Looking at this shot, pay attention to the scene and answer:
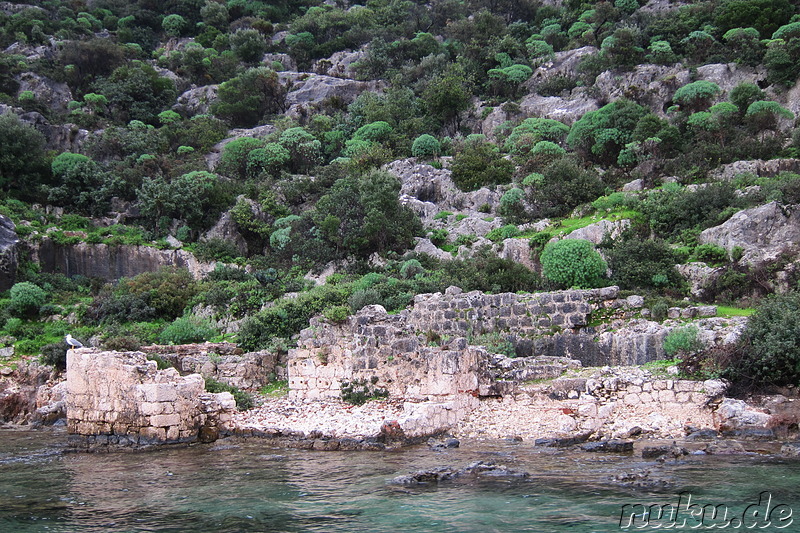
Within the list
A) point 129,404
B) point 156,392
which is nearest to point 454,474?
point 156,392

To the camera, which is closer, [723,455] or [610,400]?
[723,455]

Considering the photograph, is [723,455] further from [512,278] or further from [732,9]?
[732,9]

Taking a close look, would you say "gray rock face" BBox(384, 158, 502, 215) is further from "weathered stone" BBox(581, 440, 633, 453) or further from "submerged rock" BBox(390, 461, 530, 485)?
"submerged rock" BBox(390, 461, 530, 485)

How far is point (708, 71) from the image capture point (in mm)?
41500

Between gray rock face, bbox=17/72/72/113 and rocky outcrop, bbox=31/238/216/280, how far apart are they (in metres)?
22.3

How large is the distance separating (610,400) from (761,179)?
1873 cm

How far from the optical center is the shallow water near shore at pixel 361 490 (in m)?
9.08

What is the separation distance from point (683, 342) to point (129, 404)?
42.1ft

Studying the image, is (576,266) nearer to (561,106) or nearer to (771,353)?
(771,353)

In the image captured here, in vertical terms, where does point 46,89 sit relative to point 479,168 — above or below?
above

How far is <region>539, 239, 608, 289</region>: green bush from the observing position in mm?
22656

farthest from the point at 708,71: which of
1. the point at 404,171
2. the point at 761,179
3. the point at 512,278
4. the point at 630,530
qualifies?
the point at 630,530

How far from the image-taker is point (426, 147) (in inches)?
1658

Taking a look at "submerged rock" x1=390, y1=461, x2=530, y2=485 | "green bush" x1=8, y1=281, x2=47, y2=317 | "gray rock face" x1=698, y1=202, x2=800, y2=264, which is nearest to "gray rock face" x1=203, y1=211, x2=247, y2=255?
"green bush" x1=8, y1=281, x2=47, y2=317
